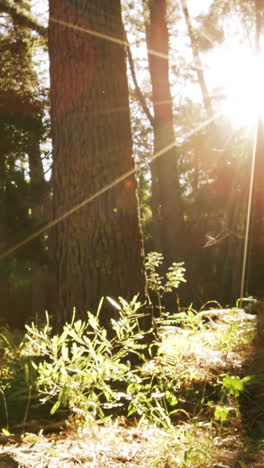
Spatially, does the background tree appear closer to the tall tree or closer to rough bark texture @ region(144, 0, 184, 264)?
rough bark texture @ region(144, 0, 184, 264)

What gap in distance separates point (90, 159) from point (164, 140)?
960cm

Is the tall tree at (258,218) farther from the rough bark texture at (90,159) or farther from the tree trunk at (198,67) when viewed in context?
the rough bark texture at (90,159)

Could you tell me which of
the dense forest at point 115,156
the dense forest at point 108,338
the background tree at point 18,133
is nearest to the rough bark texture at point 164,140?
the dense forest at point 115,156

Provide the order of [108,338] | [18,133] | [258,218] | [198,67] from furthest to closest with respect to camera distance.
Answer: [198,67]
[258,218]
[18,133]
[108,338]

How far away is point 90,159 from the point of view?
3986mm

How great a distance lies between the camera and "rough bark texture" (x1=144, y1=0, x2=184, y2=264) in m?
13.0

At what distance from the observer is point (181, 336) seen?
12.8 feet

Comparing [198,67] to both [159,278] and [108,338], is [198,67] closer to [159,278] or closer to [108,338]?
[159,278]

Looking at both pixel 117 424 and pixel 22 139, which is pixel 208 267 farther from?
pixel 117 424

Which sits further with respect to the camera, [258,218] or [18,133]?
[258,218]

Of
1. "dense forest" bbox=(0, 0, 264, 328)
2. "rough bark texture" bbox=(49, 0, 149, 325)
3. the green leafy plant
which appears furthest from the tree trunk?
the green leafy plant

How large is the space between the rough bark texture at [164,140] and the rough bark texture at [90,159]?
8770 millimetres

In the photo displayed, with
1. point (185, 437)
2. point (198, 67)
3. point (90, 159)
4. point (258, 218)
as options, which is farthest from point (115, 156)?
point (198, 67)

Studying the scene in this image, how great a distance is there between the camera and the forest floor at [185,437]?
210 cm
